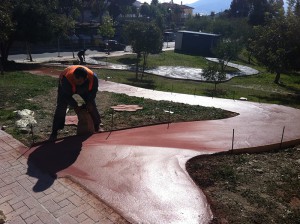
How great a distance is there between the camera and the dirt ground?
643 cm

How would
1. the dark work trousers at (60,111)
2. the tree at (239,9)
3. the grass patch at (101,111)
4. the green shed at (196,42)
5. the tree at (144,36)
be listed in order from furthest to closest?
the tree at (239,9), the green shed at (196,42), the tree at (144,36), the grass patch at (101,111), the dark work trousers at (60,111)

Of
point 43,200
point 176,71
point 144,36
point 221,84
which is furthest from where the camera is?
point 176,71

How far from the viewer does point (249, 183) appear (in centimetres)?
774

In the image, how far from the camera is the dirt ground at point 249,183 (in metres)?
6.43

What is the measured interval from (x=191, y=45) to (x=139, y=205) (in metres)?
43.2

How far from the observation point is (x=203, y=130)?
38.3ft

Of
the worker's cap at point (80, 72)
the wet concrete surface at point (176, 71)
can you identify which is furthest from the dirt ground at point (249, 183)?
the wet concrete surface at point (176, 71)

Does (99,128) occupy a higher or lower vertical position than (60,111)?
lower

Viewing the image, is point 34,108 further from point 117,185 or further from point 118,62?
point 118,62

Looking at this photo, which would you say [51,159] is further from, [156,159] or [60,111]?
[156,159]

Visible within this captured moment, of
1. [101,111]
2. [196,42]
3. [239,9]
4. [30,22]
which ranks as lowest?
[101,111]

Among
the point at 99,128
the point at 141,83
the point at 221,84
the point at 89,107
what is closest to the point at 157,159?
the point at 89,107

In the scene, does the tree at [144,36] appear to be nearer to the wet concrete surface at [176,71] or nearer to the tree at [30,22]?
the wet concrete surface at [176,71]

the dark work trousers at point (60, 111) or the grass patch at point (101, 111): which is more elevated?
the dark work trousers at point (60, 111)
